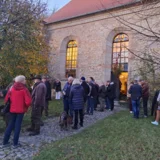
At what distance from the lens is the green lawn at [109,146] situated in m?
4.23

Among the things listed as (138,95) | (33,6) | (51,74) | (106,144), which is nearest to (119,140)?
(106,144)

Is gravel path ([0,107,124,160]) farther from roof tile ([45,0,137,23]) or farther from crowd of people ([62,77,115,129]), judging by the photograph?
roof tile ([45,0,137,23])

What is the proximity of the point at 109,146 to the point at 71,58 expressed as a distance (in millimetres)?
14315

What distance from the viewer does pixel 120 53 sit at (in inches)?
610

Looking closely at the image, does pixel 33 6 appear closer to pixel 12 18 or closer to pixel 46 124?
pixel 12 18

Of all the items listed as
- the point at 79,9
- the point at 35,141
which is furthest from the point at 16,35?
the point at 79,9

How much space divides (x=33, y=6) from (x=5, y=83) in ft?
13.9

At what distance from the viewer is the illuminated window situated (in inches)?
599

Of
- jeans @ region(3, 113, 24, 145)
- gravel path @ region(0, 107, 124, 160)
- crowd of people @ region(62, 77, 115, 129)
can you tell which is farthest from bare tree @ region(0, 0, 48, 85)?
jeans @ region(3, 113, 24, 145)

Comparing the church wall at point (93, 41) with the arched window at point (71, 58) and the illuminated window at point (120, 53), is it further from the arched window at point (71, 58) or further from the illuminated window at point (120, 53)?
the arched window at point (71, 58)

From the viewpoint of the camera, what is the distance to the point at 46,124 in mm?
7305

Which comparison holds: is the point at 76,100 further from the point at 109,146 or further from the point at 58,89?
the point at 58,89

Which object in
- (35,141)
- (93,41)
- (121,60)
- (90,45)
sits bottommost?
(35,141)

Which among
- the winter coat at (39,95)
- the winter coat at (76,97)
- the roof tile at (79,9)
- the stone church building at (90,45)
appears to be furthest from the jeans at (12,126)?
the roof tile at (79,9)
